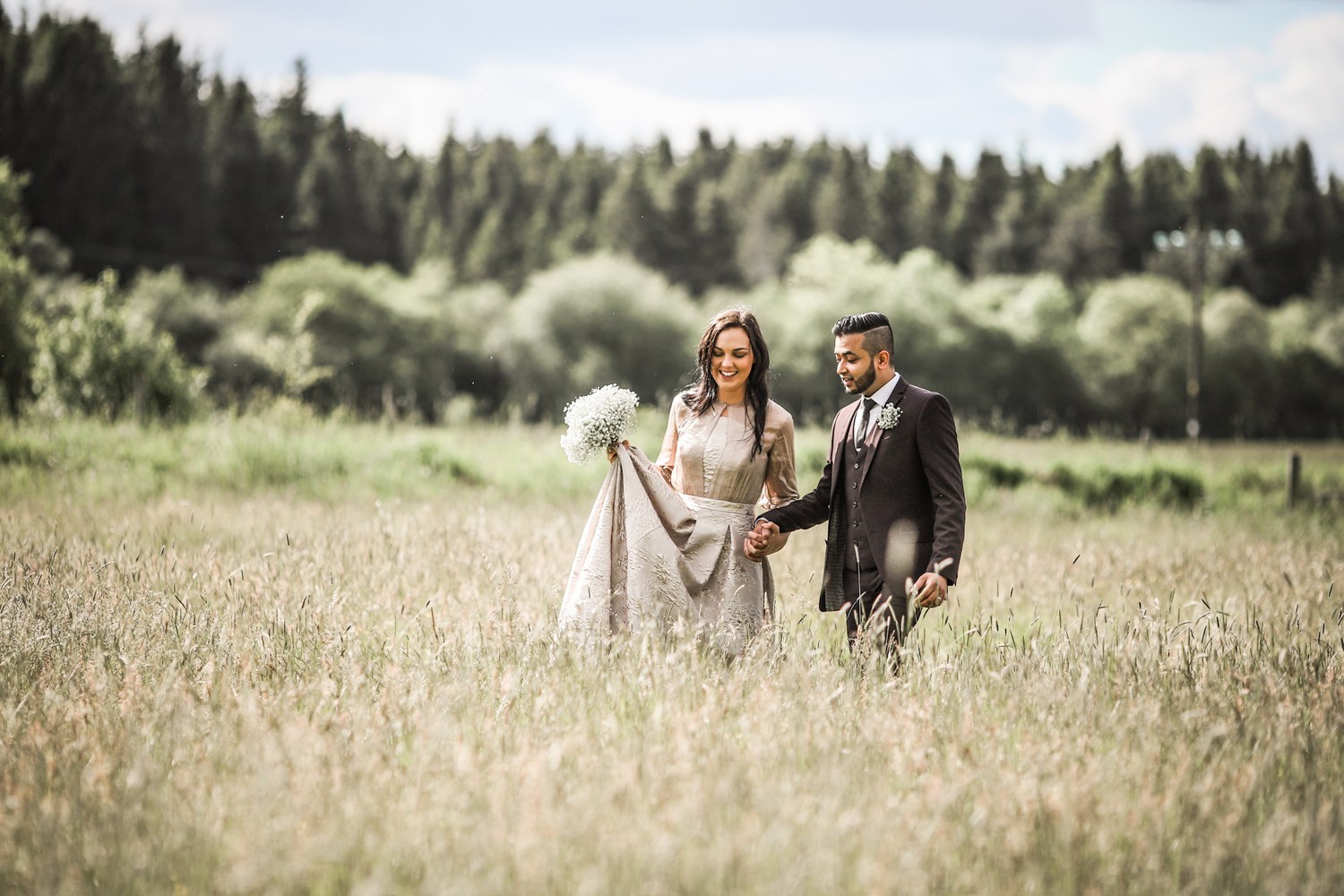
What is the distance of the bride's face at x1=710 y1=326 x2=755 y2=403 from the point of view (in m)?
5.19

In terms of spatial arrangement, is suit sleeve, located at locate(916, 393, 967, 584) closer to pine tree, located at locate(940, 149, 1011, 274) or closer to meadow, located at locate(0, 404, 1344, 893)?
meadow, located at locate(0, 404, 1344, 893)

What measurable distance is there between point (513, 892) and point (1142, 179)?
329ft

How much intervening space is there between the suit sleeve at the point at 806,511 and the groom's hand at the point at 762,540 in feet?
0.11

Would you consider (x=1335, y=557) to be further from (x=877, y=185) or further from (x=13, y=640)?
(x=877, y=185)

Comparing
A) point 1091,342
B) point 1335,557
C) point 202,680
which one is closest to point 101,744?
point 202,680

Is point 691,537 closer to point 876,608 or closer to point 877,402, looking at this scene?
point 876,608

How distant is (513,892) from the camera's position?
259 cm

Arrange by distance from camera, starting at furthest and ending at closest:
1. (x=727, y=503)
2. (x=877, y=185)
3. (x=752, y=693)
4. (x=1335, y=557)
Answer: (x=877, y=185) < (x=1335, y=557) < (x=727, y=503) < (x=752, y=693)

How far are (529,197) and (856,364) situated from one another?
270 feet

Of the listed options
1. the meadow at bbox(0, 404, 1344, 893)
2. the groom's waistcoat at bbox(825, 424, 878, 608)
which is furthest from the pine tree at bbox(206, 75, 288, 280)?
the groom's waistcoat at bbox(825, 424, 878, 608)

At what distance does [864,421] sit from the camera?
15.5 ft

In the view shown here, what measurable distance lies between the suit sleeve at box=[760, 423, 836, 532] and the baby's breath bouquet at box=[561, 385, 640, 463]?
0.87 meters

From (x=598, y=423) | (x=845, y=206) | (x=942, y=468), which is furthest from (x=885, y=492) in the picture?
(x=845, y=206)

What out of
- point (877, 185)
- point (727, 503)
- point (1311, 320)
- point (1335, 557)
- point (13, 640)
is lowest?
point (1335, 557)
